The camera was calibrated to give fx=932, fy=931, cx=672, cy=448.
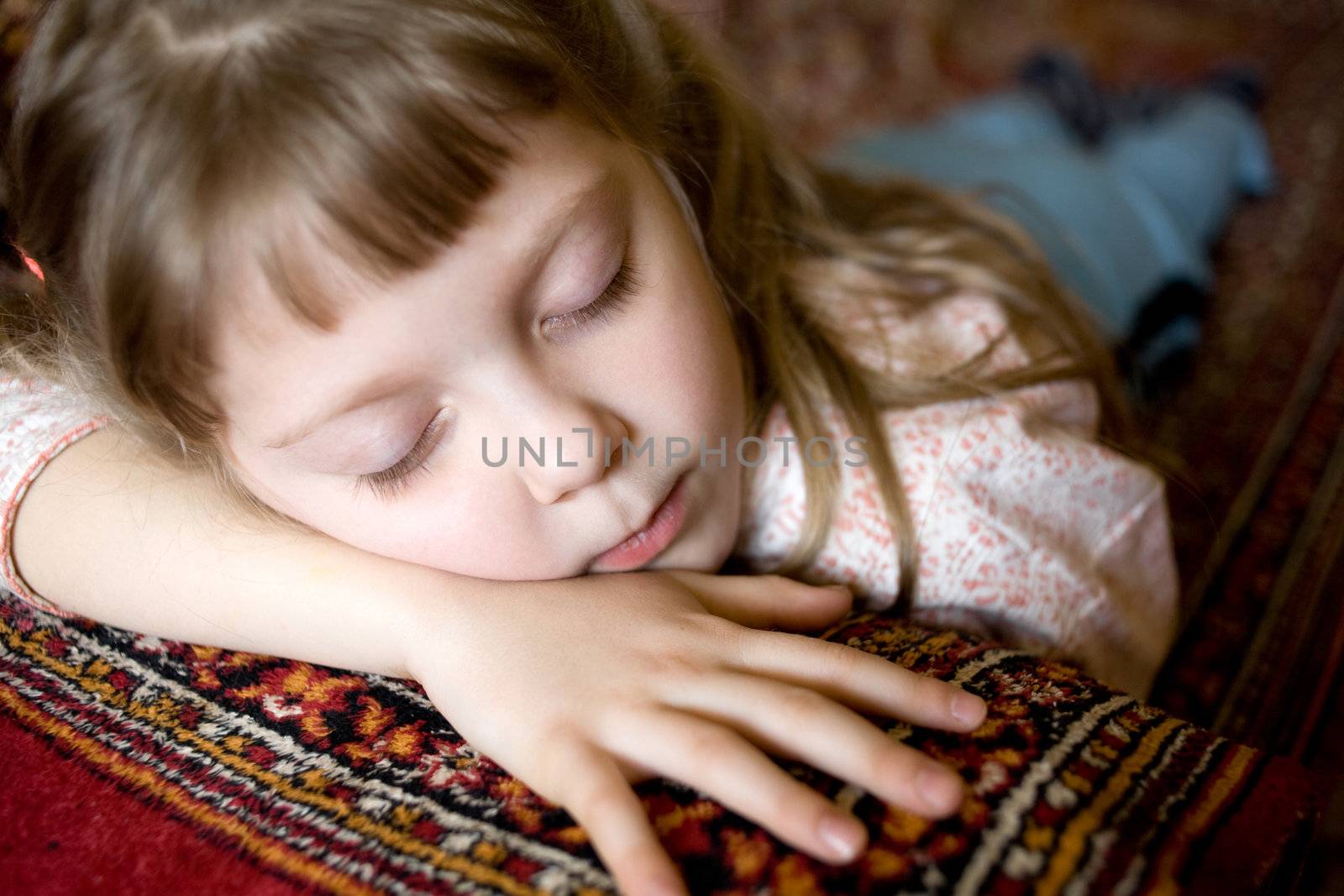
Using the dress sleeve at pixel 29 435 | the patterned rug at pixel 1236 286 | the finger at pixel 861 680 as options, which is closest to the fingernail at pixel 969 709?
the finger at pixel 861 680

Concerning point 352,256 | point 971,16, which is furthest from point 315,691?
point 971,16

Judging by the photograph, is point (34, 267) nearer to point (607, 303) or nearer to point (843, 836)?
point (607, 303)

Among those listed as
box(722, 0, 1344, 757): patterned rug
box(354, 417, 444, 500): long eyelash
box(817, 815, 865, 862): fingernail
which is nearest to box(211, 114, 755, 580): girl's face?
box(354, 417, 444, 500): long eyelash

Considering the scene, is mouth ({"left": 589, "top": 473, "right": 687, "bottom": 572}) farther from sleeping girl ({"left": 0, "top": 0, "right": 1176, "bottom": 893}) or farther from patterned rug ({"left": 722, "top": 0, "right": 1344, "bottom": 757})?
patterned rug ({"left": 722, "top": 0, "right": 1344, "bottom": 757})

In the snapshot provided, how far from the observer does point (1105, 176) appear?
144 centimetres

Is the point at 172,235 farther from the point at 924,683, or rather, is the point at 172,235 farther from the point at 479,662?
the point at 924,683

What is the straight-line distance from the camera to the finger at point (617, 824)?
15.8 inches

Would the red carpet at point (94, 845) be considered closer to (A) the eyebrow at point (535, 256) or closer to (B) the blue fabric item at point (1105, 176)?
(A) the eyebrow at point (535, 256)

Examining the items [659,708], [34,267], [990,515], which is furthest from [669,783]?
[34,267]

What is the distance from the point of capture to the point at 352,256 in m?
0.47

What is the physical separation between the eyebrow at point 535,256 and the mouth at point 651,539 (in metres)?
0.18

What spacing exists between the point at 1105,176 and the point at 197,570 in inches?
54.2

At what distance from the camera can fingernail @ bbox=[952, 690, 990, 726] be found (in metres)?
0.47

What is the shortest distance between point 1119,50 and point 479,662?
2.11m
